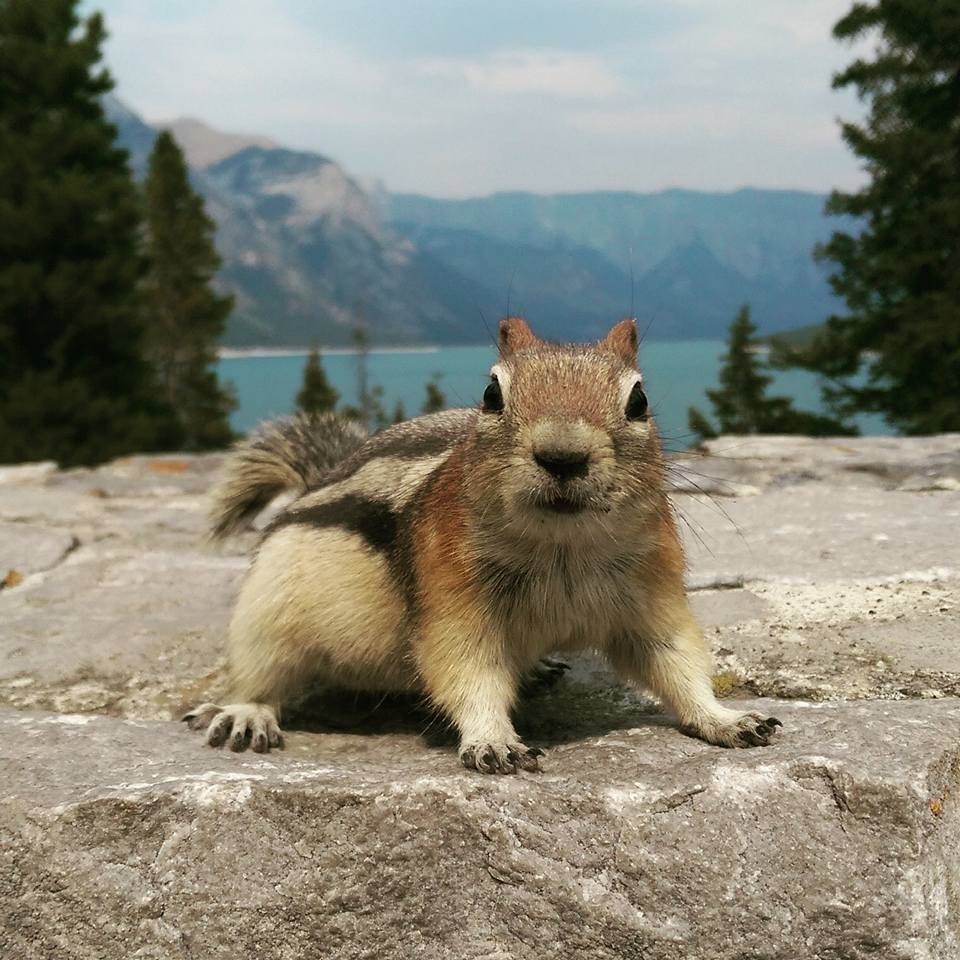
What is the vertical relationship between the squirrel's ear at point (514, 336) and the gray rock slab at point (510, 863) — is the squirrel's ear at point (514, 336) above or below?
above

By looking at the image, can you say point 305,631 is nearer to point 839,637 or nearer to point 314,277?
point 839,637

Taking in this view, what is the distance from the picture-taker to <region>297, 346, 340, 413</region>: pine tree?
34125 millimetres

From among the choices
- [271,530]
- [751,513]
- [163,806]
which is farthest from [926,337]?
[163,806]

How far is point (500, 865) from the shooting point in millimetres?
2033

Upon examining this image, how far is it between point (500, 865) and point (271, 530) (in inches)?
66.8

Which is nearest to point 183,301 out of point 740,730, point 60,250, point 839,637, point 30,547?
point 60,250

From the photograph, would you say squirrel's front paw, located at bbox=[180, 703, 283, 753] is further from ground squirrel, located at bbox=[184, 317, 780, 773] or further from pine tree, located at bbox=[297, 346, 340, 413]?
pine tree, located at bbox=[297, 346, 340, 413]

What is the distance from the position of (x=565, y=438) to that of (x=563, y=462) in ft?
0.18

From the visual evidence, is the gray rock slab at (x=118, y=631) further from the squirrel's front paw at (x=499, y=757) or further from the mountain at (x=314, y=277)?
the mountain at (x=314, y=277)

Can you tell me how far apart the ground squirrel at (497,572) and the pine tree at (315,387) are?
31.2m

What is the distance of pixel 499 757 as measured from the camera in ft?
7.53

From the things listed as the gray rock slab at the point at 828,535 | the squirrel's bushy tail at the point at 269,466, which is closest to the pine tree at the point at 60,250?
the squirrel's bushy tail at the point at 269,466

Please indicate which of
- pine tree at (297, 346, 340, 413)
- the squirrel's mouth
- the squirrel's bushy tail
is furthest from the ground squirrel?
pine tree at (297, 346, 340, 413)

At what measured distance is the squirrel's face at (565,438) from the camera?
7.06ft
